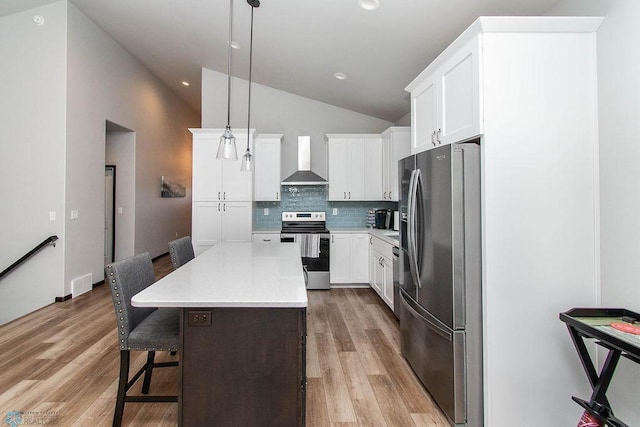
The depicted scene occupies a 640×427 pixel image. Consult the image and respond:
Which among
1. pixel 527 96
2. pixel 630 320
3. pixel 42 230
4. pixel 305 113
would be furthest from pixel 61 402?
pixel 305 113

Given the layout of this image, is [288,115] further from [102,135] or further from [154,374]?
[154,374]

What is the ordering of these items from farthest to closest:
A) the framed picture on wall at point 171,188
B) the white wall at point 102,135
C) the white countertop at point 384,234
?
the framed picture on wall at point 171,188 → the white wall at point 102,135 → the white countertop at point 384,234

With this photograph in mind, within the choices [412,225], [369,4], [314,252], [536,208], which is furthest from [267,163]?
[536,208]

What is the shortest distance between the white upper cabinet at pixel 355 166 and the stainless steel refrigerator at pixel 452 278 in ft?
8.75

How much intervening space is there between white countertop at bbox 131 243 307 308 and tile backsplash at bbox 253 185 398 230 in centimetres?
252

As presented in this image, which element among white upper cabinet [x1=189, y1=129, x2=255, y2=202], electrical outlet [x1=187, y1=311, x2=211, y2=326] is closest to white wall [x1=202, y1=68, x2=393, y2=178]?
white upper cabinet [x1=189, y1=129, x2=255, y2=202]

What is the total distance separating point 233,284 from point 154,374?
4.30 feet

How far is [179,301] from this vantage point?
145 centimetres

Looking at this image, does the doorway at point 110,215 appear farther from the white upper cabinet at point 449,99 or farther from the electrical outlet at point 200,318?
the white upper cabinet at point 449,99

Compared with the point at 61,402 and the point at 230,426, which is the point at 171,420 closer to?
the point at 230,426

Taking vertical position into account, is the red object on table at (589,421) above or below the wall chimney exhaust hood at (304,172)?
below

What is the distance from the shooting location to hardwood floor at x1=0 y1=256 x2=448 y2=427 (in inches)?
75.2
